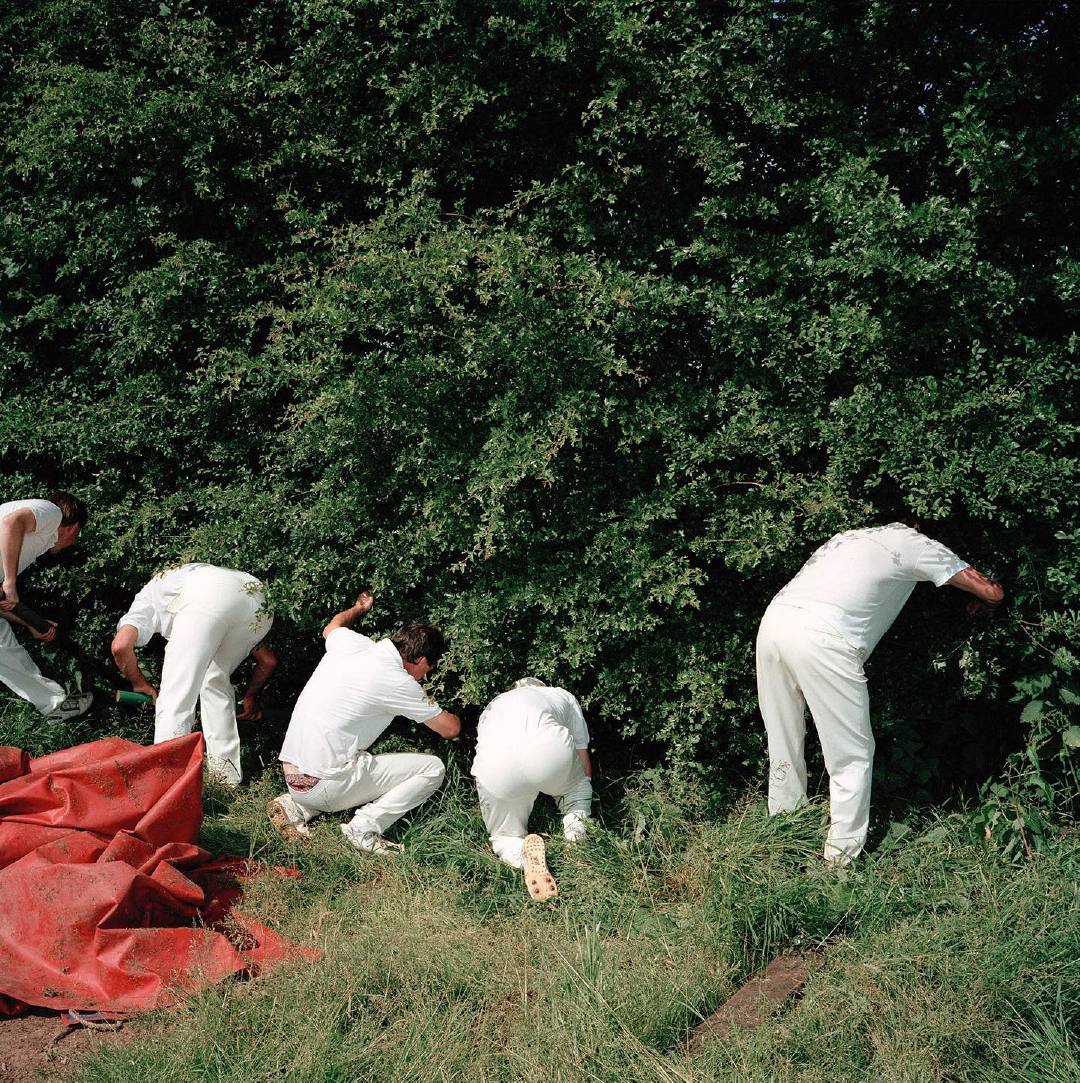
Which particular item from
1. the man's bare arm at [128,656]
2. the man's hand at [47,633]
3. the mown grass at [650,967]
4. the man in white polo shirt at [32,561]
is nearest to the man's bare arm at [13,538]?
the man in white polo shirt at [32,561]

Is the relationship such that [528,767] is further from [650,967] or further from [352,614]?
[352,614]

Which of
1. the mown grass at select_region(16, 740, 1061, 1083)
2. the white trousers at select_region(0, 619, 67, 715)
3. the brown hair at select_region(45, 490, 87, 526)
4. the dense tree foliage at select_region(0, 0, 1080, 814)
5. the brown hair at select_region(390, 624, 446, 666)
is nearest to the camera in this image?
the mown grass at select_region(16, 740, 1061, 1083)

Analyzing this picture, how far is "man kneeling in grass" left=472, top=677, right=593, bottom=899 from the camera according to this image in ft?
16.9

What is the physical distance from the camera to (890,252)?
517 centimetres

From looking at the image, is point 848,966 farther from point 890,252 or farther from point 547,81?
point 547,81

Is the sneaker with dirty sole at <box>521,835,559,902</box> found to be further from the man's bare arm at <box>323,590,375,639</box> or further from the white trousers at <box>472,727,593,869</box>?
the man's bare arm at <box>323,590,375,639</box>

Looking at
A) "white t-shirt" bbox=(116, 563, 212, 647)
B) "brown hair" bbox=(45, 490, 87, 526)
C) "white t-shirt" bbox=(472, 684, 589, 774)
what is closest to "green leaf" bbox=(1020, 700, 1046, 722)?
"white t-shirt" bbox=(472, 684, 589, 774)

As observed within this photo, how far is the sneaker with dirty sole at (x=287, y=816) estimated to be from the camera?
219 inches

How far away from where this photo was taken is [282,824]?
5.59 m

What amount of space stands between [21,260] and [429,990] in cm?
553

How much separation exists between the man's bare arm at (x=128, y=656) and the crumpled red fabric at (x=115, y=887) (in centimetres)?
126

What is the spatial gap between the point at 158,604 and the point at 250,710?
2.79 ft

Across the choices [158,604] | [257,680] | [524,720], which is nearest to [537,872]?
[524,720]

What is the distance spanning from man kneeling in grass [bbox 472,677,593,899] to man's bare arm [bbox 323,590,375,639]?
1063 mm
